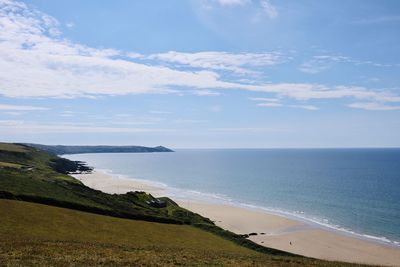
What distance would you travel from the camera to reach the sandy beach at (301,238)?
61.9m

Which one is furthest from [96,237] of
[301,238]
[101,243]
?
[301,238]

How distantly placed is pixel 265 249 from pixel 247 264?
22690 mm

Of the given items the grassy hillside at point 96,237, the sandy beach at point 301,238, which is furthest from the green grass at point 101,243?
the sandy beach at point 301,238

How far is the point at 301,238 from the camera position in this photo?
74875 mm

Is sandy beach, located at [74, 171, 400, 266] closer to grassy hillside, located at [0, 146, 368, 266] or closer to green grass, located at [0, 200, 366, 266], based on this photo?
grassy hillside, located at [0, 146, 368, 266]

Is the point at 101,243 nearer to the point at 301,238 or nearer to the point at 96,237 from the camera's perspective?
the point at 96,237

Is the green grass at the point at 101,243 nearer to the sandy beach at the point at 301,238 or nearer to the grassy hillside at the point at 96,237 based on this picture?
the grassy hillside at the point at 96,237

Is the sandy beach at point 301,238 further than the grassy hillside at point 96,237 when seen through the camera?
Yes

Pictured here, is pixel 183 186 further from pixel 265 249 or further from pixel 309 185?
pixel 265 249

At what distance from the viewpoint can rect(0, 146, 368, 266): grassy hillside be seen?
84.6ft

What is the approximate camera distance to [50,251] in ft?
84.5

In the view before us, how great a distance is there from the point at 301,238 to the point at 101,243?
50.2m

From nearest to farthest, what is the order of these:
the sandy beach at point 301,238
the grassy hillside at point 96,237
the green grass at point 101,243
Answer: the green grass at point 101,243, the grassy hillside at point 96,237, the sandy beach at point 301,238

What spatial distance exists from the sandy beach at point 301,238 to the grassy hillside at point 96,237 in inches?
697
